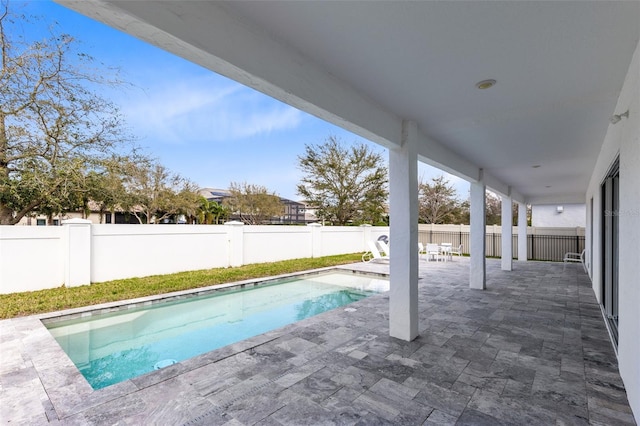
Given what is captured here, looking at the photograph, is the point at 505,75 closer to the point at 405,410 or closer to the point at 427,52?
the point at 427,52

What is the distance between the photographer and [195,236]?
385 inches

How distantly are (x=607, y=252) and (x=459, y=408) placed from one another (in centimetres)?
428

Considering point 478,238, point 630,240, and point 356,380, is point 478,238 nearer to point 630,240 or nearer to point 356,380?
point 630,240

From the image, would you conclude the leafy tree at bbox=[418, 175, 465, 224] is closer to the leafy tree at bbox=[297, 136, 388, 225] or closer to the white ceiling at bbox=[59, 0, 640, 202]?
the leafy tree at bbox=[297, 136, 388, 225]

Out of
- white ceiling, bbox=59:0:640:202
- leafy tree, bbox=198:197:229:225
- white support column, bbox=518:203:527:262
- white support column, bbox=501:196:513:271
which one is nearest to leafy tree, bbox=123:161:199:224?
leafy tree, bbox=198:197:229:225

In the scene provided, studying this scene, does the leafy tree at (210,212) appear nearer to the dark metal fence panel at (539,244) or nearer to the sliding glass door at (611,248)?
the dark metal fence panel at (539,244)

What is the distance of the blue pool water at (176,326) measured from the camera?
4.31 meters

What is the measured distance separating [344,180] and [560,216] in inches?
454

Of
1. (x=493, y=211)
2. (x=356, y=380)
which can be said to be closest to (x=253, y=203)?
(x=493, y=211)

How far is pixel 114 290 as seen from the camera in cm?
694

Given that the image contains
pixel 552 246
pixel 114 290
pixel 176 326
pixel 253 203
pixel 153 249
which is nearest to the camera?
pixel 176 326

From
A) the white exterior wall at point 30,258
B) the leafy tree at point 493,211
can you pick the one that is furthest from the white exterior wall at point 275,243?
the leafy tree at point 493,211

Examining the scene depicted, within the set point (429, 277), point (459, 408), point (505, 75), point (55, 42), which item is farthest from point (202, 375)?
point (55, 42)

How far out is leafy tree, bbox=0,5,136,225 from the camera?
7852 millimetres
